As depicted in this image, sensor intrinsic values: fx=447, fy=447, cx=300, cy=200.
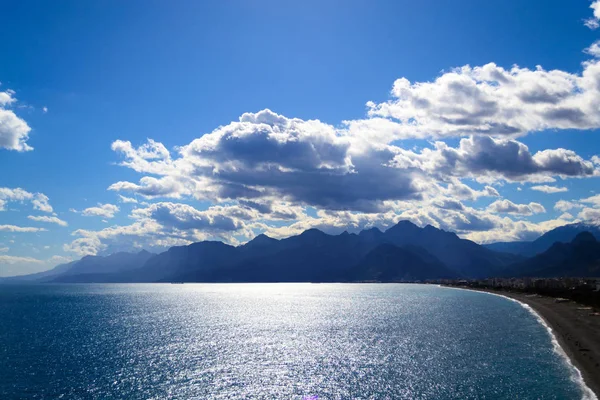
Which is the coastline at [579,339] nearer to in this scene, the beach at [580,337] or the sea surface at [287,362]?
the beach at [580,337]

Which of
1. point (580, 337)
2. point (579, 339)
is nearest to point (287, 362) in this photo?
point (579, 339)

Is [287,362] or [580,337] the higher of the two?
[580,337]

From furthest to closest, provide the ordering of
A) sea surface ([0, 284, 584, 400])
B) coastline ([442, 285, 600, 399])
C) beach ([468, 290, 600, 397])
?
beach ([468, 290, 600, 397])
coastline ([442, 285, 600, 399])
sea surface ([0, 284, 584, 400])

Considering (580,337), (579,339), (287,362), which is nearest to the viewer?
(287,362)

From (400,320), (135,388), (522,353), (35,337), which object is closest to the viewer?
(135,388)

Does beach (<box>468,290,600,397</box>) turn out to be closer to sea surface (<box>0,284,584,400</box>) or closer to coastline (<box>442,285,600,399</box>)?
coastline (<box>442,285,600,399</box>)

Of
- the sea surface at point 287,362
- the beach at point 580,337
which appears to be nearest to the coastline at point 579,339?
the beach at point 580,337

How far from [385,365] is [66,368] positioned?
53084 millimetres

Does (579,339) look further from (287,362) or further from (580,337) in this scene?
(287,362)

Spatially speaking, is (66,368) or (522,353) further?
(522,353)

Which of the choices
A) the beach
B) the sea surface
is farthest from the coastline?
the sea surface

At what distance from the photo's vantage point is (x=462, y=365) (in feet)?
243

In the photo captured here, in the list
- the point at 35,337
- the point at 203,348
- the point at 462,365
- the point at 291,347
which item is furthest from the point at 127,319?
the point at 462,365

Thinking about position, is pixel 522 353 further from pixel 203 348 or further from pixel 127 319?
pixel 127 319
